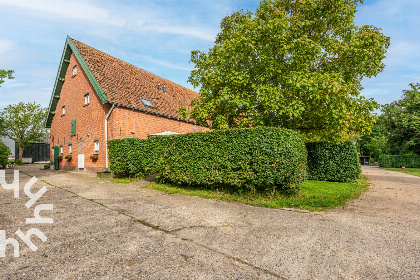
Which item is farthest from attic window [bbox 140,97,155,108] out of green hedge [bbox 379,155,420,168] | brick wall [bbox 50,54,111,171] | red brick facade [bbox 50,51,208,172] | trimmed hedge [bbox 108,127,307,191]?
green hedge [bbox 379,155,420,168]

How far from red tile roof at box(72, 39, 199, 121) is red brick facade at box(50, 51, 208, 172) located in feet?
2.53

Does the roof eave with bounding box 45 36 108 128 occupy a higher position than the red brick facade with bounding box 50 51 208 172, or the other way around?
the roof eave with bounding box 45 36 108 128

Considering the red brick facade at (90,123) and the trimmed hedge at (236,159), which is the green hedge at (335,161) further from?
the red brick facade at (90,123)

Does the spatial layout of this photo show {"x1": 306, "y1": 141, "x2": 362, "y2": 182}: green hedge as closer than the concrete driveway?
No

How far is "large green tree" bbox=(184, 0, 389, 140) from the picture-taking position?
353 inches

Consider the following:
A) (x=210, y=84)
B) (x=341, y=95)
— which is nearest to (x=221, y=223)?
(x=341, y=95)

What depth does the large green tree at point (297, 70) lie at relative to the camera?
29.4 feet

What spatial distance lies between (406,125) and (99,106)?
34.1 m

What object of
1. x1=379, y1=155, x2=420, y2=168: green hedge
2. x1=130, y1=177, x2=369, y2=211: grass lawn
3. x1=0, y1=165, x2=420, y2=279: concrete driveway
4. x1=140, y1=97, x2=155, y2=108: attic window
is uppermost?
x1=140, y1=97, x2=155, y2=108: attic window

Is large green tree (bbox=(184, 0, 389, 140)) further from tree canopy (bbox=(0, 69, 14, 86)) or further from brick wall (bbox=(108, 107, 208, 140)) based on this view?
tree canopy (bbox=(0, 69, 14, 86))

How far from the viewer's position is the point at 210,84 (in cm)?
1102

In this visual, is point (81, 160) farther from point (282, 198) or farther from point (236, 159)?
point (282, 198)

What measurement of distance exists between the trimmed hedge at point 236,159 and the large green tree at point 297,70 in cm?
201

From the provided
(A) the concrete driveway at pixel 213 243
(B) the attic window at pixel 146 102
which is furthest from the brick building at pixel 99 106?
(A) the concrete driveway at pixel 213 243
